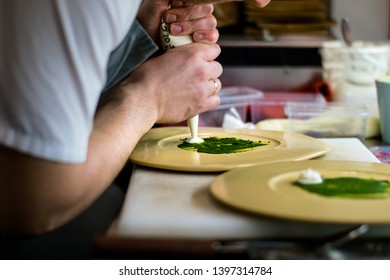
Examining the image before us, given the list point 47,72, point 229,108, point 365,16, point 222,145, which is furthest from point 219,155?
point 365,16

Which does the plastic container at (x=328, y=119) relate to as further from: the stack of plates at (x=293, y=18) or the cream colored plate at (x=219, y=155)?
the stack of plates at (x=293, y=18)

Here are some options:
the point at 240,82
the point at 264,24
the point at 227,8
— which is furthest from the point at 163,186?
the point at 227,8

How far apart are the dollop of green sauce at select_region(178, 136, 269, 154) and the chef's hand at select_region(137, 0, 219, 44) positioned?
0.75 feet

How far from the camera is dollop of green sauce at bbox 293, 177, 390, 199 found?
1.16 metres

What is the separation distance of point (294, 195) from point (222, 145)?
1.60 feet

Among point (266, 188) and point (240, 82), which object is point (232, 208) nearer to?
point (266, 188)

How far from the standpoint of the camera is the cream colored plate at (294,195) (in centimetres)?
104

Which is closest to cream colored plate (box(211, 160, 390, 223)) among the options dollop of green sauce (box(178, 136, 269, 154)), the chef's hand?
dollop of green sauce (box(178, 136, 269, 154))

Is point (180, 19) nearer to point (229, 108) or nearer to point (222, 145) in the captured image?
point (222, 145)

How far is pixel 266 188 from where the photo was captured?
3.88 feet

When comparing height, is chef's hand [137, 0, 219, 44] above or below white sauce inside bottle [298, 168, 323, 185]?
above

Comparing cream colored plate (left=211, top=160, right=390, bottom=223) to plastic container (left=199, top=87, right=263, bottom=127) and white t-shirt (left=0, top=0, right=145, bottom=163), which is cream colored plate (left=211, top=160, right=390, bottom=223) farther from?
plastic container (left=199, top=87, right=263, bottom=127)

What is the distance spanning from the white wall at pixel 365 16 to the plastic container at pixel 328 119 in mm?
1647

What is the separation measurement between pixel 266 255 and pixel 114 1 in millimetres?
462
